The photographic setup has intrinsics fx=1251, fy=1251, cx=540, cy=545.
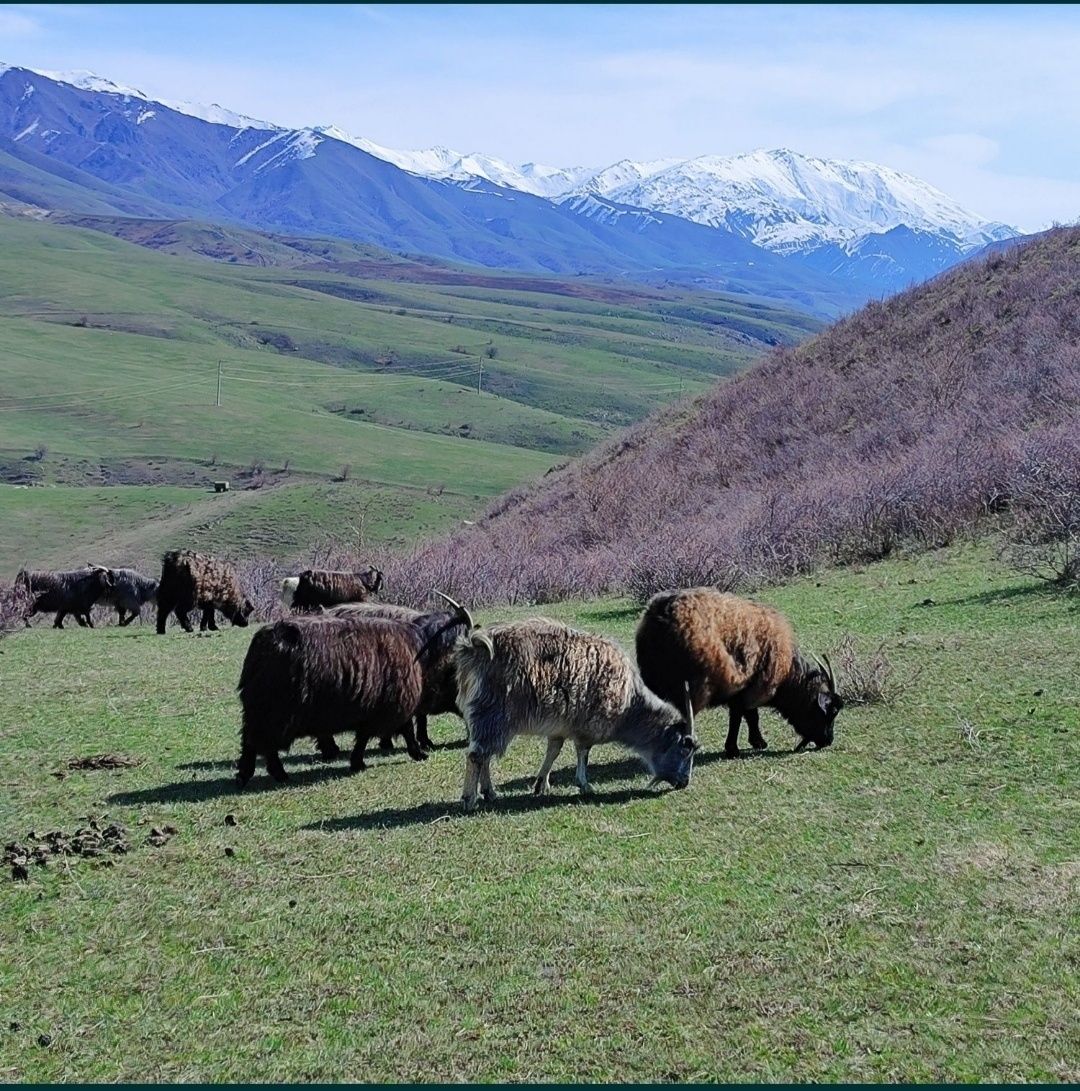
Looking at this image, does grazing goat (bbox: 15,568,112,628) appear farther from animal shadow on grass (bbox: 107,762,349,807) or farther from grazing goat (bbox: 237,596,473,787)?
grazing goat (bbox: 237,596,473,787)

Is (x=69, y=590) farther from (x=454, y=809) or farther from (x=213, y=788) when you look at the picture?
(x=454, y=809)

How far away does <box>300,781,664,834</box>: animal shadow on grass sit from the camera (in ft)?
32.8

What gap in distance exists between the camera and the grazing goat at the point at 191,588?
915 inches

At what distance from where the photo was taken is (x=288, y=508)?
64.0 metres

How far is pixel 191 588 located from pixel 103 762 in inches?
456

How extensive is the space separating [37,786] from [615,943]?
621 cm

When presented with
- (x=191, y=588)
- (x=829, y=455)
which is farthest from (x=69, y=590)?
(x=829, y=455)

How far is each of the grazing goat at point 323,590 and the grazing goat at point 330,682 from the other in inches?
370

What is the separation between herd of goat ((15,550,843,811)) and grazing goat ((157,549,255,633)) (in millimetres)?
11362

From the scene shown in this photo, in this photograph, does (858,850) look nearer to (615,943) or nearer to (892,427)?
(615,943)

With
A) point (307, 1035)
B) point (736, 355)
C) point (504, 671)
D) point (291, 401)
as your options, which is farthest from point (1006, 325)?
point (736, 355)

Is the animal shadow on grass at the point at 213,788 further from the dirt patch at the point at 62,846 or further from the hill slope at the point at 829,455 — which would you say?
the hill slope at the point at 829,455

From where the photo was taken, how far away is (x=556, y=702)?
10.3 metres

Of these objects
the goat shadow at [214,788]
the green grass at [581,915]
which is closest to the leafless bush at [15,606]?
the green grass at [581,915]
